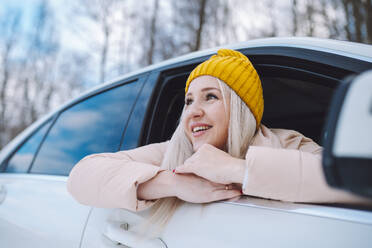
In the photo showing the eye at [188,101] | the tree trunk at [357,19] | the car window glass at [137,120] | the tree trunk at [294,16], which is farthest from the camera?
the tree trunk at [294,16]

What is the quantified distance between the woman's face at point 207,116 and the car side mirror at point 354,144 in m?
0.90

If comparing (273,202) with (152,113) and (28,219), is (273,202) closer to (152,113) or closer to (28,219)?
(152,113)

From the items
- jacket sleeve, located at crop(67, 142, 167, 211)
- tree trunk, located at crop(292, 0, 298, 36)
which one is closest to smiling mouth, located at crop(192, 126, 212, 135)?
jacket sleeve, located at crop(67, 142, 167, 211)

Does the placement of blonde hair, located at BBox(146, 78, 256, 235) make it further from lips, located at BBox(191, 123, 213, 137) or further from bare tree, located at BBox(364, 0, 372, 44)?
bare tree, located at BBox(364, 0, 372, 44)

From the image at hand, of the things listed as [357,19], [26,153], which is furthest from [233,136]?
[357,19]

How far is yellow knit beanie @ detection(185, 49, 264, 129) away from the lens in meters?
1.27

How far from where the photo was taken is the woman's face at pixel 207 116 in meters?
1.27

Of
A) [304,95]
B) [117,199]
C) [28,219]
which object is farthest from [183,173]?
[304,95]

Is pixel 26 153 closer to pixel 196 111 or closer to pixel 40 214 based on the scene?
pixel 40 214

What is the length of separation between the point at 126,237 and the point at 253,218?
0.50 m

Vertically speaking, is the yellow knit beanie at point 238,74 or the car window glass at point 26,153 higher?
the yellow knit beanie at point 238,74

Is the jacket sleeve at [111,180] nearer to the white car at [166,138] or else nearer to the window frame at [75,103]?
the white car at [166,138]

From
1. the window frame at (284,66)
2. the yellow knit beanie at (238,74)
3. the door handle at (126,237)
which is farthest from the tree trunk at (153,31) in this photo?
the door handle at (126,237)

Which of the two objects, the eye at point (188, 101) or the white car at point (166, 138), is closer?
the white car at point (166, 138)
